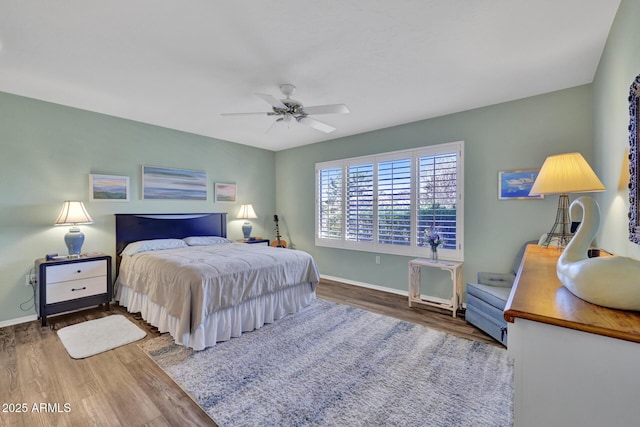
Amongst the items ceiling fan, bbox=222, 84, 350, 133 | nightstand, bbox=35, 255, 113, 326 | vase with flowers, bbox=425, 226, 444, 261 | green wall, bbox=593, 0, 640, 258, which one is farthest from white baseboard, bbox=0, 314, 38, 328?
green wall, bbox=593, 0, 640, 258

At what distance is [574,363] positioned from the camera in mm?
783

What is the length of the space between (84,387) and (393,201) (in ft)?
12.8

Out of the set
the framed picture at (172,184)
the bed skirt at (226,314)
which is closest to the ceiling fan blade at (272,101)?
the bed skirt at (226,314)

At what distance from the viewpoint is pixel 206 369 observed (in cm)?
227

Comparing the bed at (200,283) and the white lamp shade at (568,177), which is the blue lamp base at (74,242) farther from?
the white lamp shade at (568,177)

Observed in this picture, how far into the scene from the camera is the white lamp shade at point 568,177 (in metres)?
1.84

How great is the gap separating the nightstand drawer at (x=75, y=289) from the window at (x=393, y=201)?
3.31 meters

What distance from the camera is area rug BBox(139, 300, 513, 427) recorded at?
1.77 metres

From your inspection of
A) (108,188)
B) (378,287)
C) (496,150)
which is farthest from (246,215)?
(496,150)

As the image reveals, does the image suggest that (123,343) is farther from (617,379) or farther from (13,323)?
(617,379)

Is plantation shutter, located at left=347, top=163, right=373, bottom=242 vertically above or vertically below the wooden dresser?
above

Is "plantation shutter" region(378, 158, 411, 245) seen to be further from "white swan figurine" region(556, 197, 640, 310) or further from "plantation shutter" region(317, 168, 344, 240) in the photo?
"white swan figurine" region(556, 197, 640, 310)

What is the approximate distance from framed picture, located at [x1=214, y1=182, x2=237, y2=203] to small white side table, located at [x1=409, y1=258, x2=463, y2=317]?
3.41 meters

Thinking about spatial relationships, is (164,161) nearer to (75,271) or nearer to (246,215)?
(246,215)
